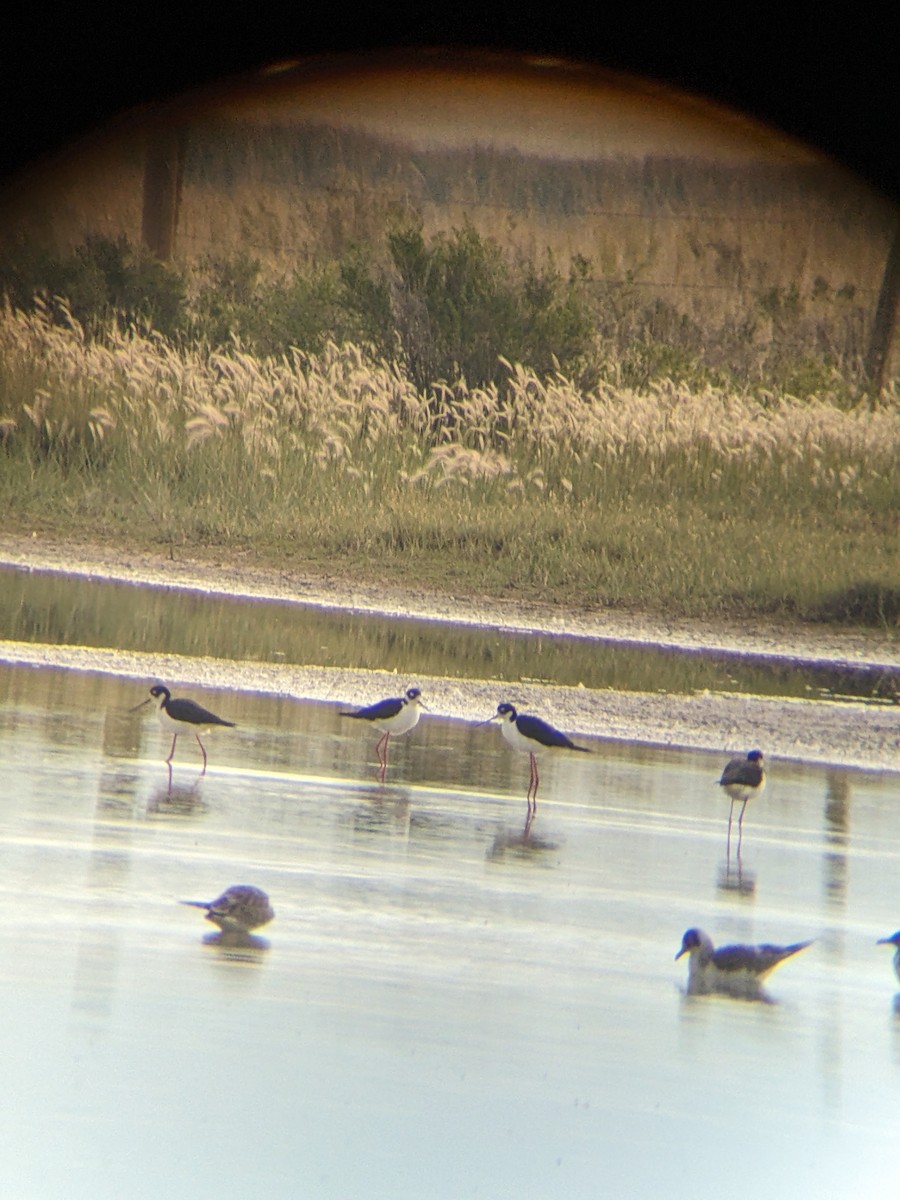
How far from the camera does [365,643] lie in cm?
1403

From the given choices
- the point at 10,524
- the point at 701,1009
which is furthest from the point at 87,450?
the point at 701,1009

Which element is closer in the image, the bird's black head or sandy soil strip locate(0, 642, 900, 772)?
the bird's black head

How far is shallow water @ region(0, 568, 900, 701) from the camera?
42.6ft

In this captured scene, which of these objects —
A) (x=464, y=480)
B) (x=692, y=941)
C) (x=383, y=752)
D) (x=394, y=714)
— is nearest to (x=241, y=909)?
(x=692, y=941)

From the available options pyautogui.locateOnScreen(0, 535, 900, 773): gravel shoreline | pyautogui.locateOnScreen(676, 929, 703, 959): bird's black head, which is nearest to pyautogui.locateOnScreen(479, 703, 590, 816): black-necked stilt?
pyautogui.locateOnScreen(0, 535, 900, 773): gravel shoreline

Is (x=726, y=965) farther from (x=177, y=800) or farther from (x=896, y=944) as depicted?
(x=177, y=800)

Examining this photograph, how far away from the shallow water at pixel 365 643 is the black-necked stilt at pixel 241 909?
664cm

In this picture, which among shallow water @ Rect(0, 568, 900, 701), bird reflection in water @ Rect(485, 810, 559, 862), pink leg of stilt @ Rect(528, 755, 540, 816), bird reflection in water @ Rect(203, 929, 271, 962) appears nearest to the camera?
bird reflection in water @ Rect(203, 929, 271, 962)

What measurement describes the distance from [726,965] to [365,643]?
8329mm

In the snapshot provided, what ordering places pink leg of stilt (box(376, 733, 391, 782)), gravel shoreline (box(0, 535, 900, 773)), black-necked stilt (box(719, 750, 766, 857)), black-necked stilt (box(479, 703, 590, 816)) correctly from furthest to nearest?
gravel shoreline (box(0, 535, 900, 773)) → pink leg of stilt (box(376, 733, 391, 782)) → black-necked stilt (box(479, 703, 590, 816)) → black-necked stilt (box(719, 750, 766, 857))

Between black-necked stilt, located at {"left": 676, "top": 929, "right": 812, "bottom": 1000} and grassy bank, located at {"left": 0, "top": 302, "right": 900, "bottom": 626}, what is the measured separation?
11.2 m

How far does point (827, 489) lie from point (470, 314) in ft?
20.6

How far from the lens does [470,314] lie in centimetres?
2516

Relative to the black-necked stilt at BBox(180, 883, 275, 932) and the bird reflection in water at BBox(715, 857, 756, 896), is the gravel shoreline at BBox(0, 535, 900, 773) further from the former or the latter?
the black-necked stilt at BBox(180, 883, 275, 932)
